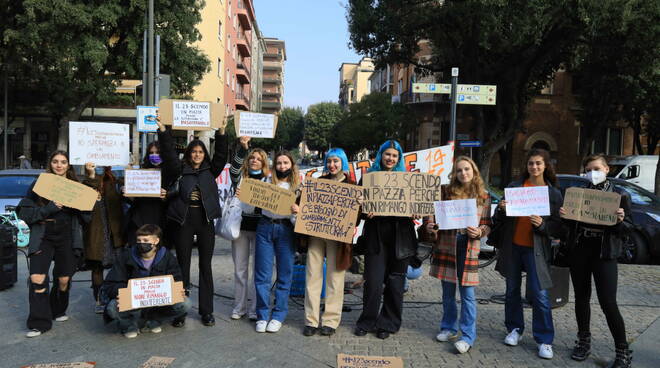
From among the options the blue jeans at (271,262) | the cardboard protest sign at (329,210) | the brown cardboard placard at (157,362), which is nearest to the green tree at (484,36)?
the cardboard protest sign at (329,210)

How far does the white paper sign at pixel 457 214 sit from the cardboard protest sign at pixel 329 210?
0.77 metres

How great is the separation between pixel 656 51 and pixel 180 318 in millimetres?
18308

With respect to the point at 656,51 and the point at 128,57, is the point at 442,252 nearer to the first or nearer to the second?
the point at 656,51

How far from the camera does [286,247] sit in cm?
521

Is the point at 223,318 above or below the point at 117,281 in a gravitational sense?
below

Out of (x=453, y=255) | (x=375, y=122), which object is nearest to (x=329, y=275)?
(x=453, y=255)

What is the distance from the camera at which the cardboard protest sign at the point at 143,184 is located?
16.8 feet

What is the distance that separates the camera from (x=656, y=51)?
17.4 metres

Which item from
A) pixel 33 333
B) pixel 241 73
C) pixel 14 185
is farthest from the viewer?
pixel 241 73

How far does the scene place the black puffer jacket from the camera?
16.9 ft

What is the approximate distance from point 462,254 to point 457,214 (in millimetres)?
423

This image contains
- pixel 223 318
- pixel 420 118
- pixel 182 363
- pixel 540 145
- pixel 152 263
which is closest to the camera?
pixel 182 363

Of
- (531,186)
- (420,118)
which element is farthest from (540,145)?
(531,186)

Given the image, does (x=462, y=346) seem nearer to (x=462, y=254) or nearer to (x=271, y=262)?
(x=462, y=254)
